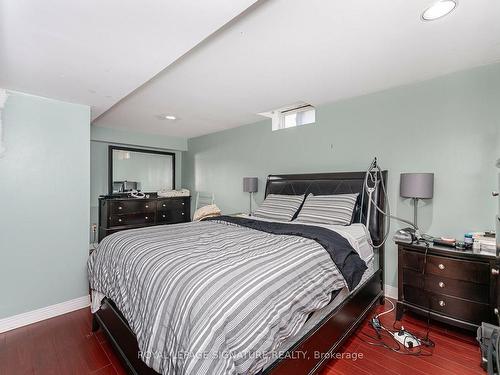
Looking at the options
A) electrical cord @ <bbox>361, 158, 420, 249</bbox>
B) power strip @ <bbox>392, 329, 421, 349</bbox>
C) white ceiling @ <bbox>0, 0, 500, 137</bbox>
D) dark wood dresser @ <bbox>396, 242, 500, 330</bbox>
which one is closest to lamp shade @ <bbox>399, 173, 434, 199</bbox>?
electrical cord @ <bbox>361, 158, 420, 249</bbox>

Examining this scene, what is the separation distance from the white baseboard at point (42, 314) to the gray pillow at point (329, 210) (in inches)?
101

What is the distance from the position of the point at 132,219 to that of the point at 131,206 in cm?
25

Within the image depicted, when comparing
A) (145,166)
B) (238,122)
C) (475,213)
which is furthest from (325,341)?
(145,166)

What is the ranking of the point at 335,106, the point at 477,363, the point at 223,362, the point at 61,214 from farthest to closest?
the point at 335,106
the point at 61,214
the point at 477,363
the point at 223,362

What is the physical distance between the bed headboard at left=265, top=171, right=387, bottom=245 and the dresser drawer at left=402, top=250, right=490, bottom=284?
18.0 inches

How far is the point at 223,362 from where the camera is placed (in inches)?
36.5

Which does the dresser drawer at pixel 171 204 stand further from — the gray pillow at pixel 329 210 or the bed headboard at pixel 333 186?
the gray pillow at pixel 329 210

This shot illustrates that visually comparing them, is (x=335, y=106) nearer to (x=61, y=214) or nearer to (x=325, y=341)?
(x=325, y=341)

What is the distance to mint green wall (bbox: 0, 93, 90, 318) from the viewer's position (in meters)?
2.21

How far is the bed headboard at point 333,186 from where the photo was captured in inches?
104

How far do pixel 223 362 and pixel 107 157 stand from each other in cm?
460

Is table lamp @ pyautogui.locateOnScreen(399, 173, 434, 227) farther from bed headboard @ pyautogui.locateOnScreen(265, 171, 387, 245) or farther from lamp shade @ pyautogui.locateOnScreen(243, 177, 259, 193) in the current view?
lamp shade @ pyautogui.locateOnScreen(243, 177, 259, 193)

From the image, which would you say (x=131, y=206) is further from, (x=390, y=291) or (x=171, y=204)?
(x=390, y=291)

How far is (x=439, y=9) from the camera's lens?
1.44 meters
